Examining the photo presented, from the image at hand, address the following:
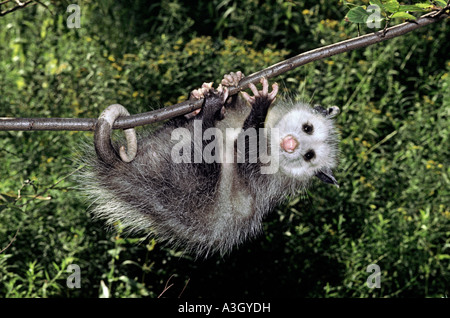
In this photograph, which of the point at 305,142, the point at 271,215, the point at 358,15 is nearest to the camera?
the point at 358,15

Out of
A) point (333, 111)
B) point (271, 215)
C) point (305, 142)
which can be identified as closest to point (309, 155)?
point (305, 142)

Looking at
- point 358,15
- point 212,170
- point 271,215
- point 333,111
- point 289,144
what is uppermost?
point 358,15

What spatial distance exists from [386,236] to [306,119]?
1.69m

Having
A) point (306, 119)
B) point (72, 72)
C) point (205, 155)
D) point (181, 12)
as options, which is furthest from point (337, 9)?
point (205, 155)

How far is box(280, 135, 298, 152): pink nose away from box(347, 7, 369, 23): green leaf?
941 mm

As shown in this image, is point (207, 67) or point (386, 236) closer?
point (386, 236)

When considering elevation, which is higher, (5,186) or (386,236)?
(5,186)

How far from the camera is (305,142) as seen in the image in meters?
3.02

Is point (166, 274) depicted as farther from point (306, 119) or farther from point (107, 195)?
point (306, 119)

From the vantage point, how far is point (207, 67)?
4746mm

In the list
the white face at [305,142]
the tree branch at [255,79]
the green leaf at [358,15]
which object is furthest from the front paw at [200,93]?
the green leaf at [358,15]

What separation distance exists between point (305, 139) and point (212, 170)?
0.54 meters

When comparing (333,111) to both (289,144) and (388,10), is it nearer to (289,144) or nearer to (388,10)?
(289,144)

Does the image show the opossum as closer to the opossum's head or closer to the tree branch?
the opossum's head
